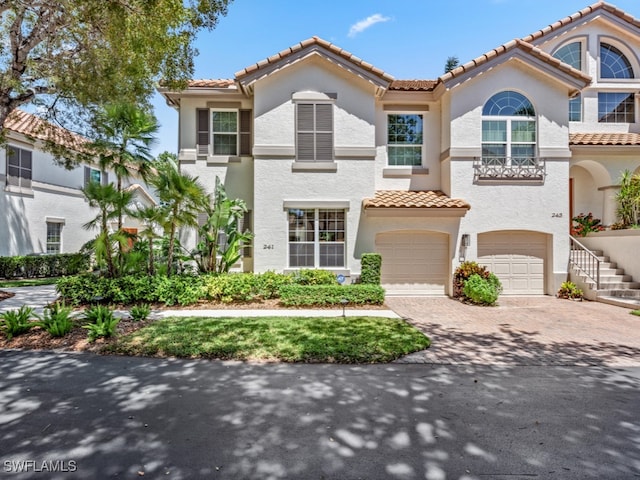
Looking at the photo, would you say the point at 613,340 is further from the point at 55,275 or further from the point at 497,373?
the point at 55,275

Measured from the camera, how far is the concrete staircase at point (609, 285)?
42.4 feet

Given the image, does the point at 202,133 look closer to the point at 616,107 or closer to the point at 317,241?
the point at 317,241

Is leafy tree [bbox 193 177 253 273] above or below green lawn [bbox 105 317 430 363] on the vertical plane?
above

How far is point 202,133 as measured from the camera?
1493cm

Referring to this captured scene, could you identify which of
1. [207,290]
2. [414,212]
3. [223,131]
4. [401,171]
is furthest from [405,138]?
[207,290]

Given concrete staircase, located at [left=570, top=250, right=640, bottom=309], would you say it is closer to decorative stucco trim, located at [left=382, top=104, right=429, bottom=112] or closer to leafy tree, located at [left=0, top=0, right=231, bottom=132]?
decorative stucco trim, located at [left=382, top=104, right=429, bottom=112]

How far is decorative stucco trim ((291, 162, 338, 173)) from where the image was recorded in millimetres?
13969

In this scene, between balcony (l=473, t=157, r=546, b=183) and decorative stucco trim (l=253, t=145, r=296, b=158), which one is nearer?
decorative stucco trim (l=253, t=145, r=296, b=158)

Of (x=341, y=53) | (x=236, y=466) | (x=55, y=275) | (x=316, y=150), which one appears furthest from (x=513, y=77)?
(x=55, y=275)

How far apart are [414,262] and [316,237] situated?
4092 millimetres

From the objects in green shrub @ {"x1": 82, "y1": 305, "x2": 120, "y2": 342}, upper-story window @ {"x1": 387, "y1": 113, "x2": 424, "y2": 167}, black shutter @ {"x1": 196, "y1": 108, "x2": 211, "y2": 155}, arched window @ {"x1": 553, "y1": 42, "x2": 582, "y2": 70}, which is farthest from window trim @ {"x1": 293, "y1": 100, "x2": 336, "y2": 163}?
arched window @ {"x1": 553, "y1": 42, "x2": 582, "y2": 70}

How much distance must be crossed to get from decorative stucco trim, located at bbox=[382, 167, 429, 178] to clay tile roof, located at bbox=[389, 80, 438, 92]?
326 centimetres

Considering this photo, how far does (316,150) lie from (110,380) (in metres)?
10.6

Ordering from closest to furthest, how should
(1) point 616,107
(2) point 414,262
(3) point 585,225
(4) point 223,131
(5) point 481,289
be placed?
1. (5) point 481,289
2. (2) point 414,262
3. (4) point 223,131
4. (3) point 585,225
5. (1) point 616,107
